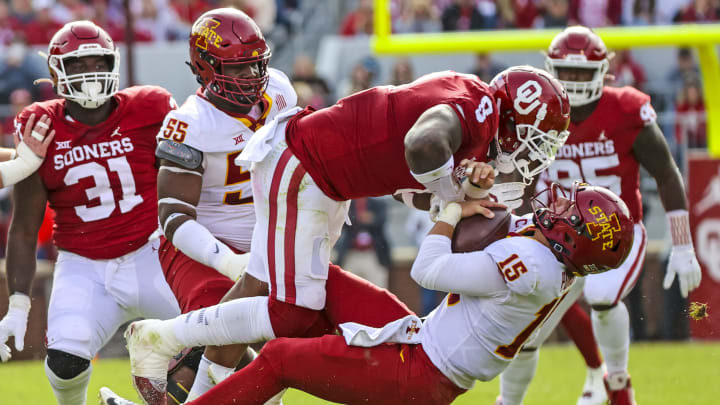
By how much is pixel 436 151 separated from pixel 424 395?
88 centimetres

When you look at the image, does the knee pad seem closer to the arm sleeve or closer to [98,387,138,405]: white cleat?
[98,387,138,405]: white cleat

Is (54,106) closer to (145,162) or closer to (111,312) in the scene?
(145,162)

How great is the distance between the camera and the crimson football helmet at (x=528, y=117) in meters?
3.99

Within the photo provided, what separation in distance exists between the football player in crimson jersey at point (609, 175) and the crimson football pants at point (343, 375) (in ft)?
5.80

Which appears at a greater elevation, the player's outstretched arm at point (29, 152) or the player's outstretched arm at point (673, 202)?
the player's outstretched arm at point (29, 152)

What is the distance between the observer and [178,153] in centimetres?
463

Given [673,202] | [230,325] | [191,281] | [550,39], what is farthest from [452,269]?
[550,39]

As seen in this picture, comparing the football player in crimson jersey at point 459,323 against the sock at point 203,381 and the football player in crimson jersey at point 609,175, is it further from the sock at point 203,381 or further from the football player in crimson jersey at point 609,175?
the football player in crimson jersey at point 609,175

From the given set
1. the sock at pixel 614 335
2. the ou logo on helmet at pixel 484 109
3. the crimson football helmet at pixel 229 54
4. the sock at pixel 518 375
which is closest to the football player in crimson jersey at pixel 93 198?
the crimson football helmet at pixel 229 54

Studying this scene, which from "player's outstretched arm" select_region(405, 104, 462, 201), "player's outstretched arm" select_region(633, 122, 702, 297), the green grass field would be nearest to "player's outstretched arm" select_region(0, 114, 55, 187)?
the green grass field

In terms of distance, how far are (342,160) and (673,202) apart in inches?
98.2

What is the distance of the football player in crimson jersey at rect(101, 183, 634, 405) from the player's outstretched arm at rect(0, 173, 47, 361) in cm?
159

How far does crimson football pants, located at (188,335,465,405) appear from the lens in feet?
12.8

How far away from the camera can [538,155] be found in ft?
13.2
